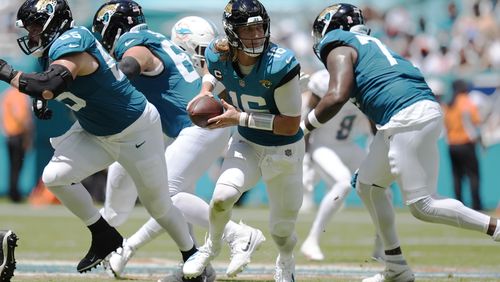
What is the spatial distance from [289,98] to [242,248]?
4.07 feet

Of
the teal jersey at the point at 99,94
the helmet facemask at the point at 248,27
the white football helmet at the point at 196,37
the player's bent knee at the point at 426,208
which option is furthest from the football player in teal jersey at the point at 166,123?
the player's bent knee at the point at 426,208

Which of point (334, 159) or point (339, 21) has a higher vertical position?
point (339, 21)

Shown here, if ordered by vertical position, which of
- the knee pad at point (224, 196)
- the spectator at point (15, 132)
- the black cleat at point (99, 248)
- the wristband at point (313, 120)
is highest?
the wristband at point (313, 120)

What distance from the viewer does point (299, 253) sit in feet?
31.9

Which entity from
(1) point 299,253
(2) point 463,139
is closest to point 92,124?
(1) point 299,253

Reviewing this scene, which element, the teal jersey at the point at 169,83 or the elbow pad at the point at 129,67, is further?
the teal jersey at the point at 169,83

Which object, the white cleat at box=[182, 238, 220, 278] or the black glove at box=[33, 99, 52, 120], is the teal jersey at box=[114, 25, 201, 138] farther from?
the white cleat at box=[182, 238, 220, 278]

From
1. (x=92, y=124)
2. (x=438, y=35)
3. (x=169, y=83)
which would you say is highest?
(x=92, y=124)

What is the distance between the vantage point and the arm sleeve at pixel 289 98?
19.1 ft

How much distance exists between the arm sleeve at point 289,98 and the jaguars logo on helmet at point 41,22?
137 cm

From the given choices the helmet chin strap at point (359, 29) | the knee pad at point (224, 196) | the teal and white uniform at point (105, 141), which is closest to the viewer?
the knee pad at point (224, 196)

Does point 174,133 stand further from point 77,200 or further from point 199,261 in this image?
point 199,261

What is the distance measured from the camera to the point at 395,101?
6148 mm

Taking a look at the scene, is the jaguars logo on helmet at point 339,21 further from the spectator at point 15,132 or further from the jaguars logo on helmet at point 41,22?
the spectator at point 15,132
